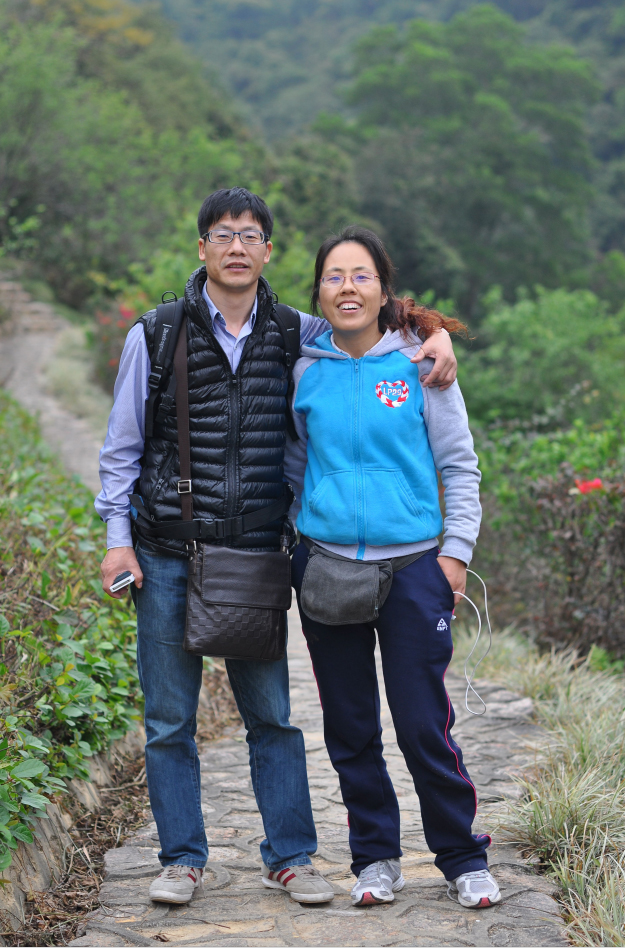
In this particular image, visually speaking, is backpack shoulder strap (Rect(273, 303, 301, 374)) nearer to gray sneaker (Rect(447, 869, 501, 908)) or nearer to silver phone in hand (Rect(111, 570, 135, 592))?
silver phone in hand (Rect(111, 570, 135, 592))

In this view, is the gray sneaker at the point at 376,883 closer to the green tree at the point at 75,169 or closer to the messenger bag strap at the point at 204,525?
the messenger bag strap at the point at 204,525

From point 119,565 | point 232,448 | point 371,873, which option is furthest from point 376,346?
point 371,873

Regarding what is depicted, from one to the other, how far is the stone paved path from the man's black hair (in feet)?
6.30

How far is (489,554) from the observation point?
→ 20.9ft

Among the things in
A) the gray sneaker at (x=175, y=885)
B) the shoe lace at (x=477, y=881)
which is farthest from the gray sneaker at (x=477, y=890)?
the gray sneaker at (x=175, y=885)

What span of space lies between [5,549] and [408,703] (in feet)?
7.02

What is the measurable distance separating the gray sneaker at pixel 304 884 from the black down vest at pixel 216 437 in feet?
3.11

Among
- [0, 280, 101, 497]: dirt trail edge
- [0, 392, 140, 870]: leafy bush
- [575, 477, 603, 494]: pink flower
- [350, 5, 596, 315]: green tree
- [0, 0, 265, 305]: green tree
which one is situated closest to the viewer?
[0, 392, 140, 870]: leafy bush

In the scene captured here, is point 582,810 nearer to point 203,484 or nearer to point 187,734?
point 187,734

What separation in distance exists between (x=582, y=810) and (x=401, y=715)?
2.66ft

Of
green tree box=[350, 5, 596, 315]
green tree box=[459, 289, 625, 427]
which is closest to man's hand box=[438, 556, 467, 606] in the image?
green tree box=[459, 289, 625, 427]

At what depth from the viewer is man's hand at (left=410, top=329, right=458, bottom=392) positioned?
2.41m

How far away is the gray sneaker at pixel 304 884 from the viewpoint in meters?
2.53

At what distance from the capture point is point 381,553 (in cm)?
241
